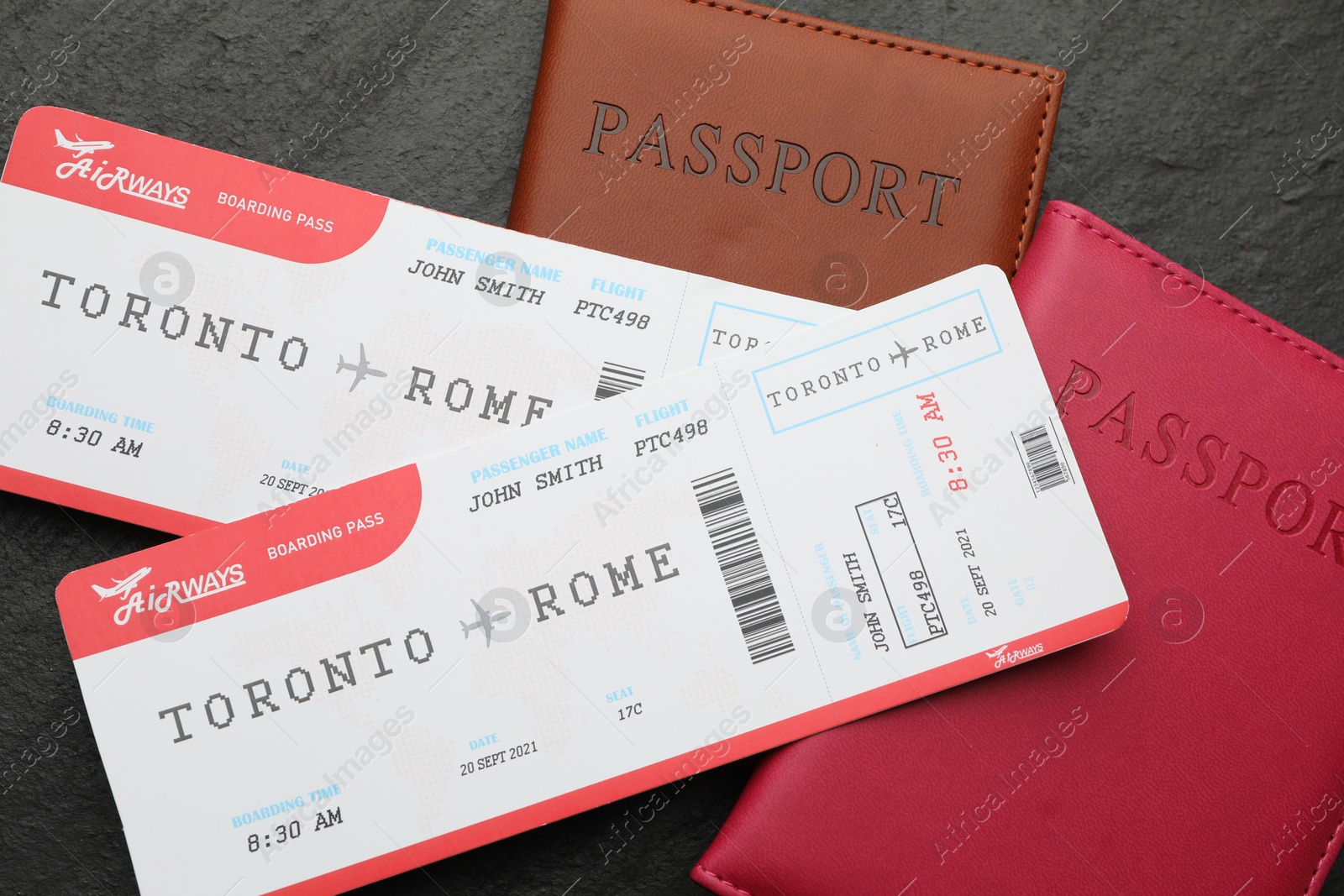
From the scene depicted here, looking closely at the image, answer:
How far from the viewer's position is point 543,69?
880 mm

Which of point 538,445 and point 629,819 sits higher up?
point 538,445

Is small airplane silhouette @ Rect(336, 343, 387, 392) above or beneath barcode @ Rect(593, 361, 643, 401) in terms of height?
above

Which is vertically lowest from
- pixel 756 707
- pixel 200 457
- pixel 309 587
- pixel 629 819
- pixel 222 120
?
pixel 629 819

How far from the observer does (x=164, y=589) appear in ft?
2.55

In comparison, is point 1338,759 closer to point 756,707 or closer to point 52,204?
point 756,707

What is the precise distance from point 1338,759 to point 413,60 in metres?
1.16

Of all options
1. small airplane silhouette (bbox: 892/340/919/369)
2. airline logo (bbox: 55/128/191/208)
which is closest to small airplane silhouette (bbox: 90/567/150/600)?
airline logo (bbox: 55/128/191/208)

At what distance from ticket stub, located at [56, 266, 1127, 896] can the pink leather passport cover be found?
0.13 ft

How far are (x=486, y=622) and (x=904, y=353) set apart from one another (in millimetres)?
453

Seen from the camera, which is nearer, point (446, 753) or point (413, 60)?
point (446, 753)

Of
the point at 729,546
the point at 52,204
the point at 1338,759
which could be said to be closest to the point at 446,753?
the point at 729,546

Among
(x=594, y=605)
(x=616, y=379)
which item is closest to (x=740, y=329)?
(x=616, y=379)

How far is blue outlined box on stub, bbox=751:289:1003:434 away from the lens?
780 mm

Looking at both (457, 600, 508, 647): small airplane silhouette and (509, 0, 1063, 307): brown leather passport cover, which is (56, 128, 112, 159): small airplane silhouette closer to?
(509, 0, 1063, 307): brown leather passport cover
